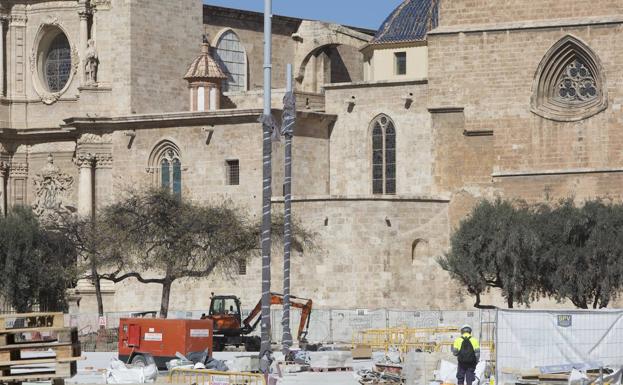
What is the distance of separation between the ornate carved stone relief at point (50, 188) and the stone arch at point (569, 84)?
17.4m

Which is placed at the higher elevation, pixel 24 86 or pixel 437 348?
pixel 24 86

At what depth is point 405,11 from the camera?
2566 inches

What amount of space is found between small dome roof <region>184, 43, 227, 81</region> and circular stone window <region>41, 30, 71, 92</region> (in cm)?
583

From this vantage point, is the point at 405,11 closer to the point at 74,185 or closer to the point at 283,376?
the point at 74,185

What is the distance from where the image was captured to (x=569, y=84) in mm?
57938

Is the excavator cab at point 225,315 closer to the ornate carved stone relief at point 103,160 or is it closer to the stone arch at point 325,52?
the ornate carved stone relief at point 103,160

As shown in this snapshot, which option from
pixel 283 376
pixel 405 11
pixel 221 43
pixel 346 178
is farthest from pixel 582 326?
pixel 221 43

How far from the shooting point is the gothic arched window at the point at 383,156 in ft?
200

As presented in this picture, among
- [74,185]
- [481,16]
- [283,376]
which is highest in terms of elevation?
[481,16]

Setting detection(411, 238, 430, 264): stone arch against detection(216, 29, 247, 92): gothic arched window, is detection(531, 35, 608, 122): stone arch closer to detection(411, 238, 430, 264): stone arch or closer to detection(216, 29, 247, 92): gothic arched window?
detection(411, 238, 430, 264): stone arch

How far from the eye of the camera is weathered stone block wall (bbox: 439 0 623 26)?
5650cm

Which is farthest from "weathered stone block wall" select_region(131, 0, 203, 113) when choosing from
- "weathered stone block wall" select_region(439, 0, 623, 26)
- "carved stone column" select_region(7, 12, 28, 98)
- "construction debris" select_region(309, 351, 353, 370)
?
"construction debris" select_region(309, 351, 353, 370)

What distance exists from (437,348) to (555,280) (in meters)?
12.1

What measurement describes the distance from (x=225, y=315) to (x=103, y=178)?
516 inches
